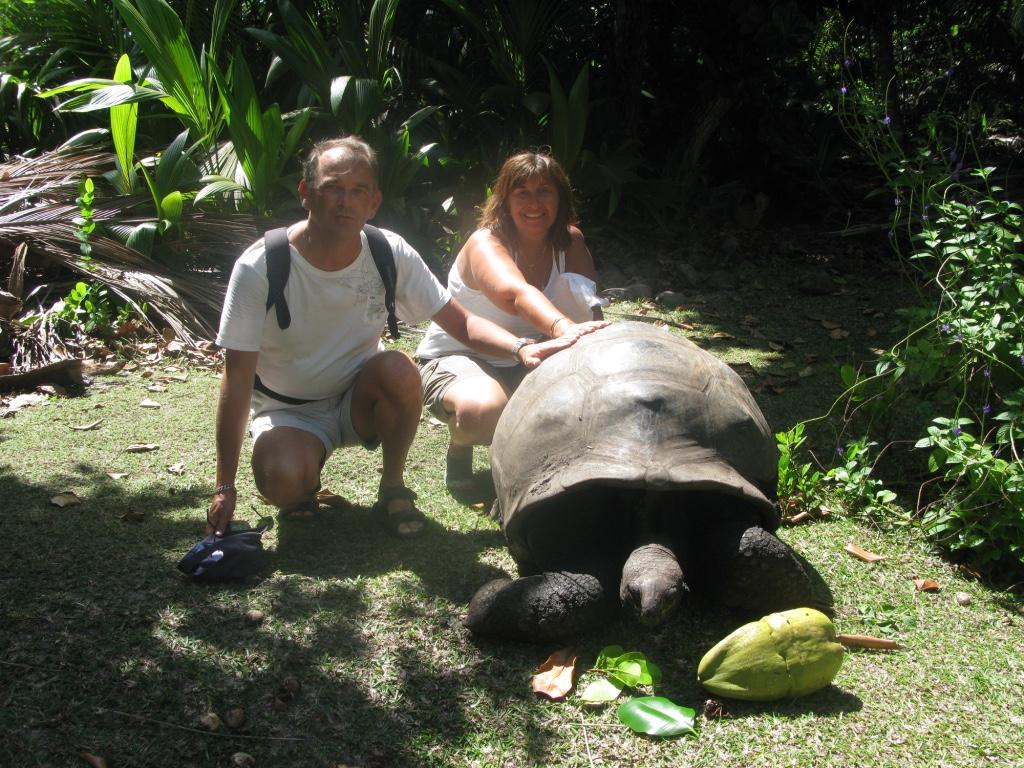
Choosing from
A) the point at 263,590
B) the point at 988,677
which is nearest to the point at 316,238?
the point at 263,590

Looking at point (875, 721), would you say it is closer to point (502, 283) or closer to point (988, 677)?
point (988, 677)

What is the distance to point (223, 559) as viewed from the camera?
108 inches

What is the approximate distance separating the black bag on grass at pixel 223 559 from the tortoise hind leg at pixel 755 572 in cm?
136

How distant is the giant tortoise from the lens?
2.48 metres

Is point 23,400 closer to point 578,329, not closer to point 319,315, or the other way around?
point 319,315

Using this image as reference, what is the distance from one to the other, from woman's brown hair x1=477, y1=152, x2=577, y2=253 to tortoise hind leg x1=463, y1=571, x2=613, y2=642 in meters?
1.68

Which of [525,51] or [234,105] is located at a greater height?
[525,51]

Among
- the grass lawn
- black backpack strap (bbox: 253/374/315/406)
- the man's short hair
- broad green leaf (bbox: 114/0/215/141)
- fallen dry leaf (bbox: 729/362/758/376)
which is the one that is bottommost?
the grass lawn

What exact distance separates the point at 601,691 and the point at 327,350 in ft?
5.02

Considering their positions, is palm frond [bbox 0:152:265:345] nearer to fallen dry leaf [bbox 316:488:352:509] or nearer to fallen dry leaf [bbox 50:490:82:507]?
fallen dry leaf [bbox 50:490:82:507]

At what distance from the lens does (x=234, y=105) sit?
19.8 ft

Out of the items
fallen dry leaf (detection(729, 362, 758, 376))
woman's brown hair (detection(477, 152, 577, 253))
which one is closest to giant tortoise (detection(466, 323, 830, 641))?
woman's brown hair (detection(477, 152, 577, 253))

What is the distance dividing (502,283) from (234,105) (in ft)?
11.1

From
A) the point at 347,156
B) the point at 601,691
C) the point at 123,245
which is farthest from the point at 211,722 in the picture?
the point at 123,245
